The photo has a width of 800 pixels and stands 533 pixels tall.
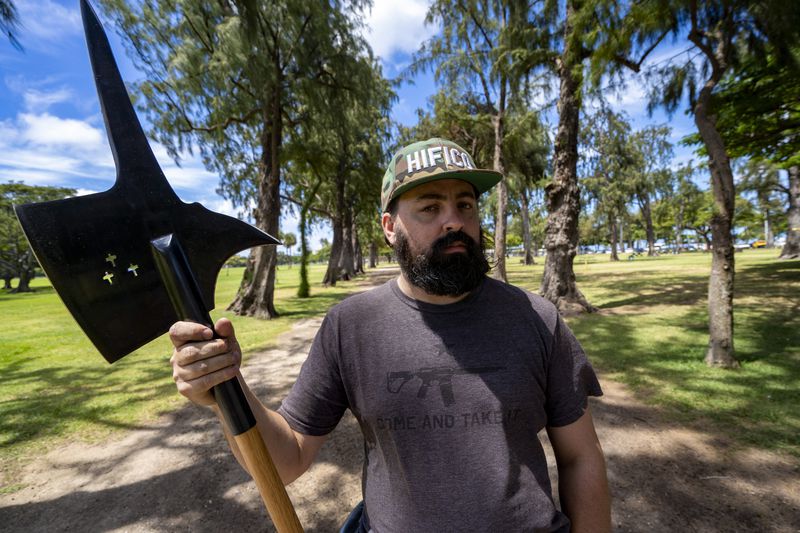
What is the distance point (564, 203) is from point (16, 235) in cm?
5019

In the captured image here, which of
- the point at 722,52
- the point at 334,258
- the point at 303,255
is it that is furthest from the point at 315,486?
the point at 334,258

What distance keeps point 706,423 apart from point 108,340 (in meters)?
4.79

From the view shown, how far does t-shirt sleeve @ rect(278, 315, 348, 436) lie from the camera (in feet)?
4.39

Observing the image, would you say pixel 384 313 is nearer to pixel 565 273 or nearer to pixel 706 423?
pixel 706 423

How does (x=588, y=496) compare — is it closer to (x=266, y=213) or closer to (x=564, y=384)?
(x=564, y=384)

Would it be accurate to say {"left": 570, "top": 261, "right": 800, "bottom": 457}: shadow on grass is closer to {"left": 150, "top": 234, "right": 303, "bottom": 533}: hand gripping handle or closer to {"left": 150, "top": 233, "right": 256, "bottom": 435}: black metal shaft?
{"left": 150, "top": 234, "right": 303, "bottom": 533}: hand gripping handle

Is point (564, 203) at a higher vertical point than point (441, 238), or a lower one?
higher

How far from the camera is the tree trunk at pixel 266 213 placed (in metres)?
10.7

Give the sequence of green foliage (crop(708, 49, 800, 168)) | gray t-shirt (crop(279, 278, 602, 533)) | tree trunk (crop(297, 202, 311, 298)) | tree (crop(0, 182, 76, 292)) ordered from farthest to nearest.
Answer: tree (crop(0, 182, 76, 292)), tree trunk (crop(297, 202, 311, 298)), green foliage (crop(708, 49, 800, 168)), gray t-shirt (crop(279, 278, 602, 533))

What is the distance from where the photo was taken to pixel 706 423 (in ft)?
11.4

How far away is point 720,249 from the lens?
4.75 m

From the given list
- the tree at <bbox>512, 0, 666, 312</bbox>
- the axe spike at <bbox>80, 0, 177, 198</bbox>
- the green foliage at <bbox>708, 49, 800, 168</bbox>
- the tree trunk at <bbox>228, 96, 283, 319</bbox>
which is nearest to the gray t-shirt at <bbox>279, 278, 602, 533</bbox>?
the axe spike at <bbox>80, 0, 177, 198</bbox>

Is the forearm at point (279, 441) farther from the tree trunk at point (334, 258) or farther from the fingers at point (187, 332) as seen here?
the tree trunk at point (334, 258)

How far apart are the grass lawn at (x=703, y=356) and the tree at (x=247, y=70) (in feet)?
31.5
